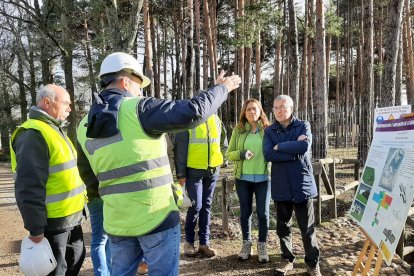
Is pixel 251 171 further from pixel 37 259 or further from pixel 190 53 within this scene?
pixel 190 53

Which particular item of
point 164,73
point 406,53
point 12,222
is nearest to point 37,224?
point 12,222

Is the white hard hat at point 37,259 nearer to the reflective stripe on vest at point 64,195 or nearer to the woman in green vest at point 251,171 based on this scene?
the reflective stripe on vest at point 64,195

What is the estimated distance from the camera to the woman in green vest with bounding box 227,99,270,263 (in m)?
4.49

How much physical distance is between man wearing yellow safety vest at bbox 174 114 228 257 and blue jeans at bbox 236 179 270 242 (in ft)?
1.37

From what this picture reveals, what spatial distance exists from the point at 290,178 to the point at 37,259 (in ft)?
8.34

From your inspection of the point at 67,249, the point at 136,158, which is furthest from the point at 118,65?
the point at 67,249

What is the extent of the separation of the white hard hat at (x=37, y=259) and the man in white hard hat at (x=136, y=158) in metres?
0.63

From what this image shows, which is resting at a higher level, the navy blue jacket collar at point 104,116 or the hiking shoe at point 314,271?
the navy blue jacket collar at point 104,116

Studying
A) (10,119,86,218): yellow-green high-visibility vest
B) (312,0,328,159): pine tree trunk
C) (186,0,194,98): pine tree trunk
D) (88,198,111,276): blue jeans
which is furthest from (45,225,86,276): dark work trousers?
(186,0,194,98): pine tree trunk

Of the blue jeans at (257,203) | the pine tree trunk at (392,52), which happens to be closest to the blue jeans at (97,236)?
the blue jeans at (257,203)

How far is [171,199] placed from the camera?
7.58ft

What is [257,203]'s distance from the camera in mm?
4535

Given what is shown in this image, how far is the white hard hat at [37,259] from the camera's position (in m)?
2.65

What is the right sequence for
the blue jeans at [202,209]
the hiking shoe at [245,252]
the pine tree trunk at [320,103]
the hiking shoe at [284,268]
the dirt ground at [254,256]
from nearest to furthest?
the hiking shoe at [284,268] < the dirt ground at [254,256] < the hiking shoe at [245,252] < the blue jeans at [202,209] < the pine tree trunk at [320,103]
